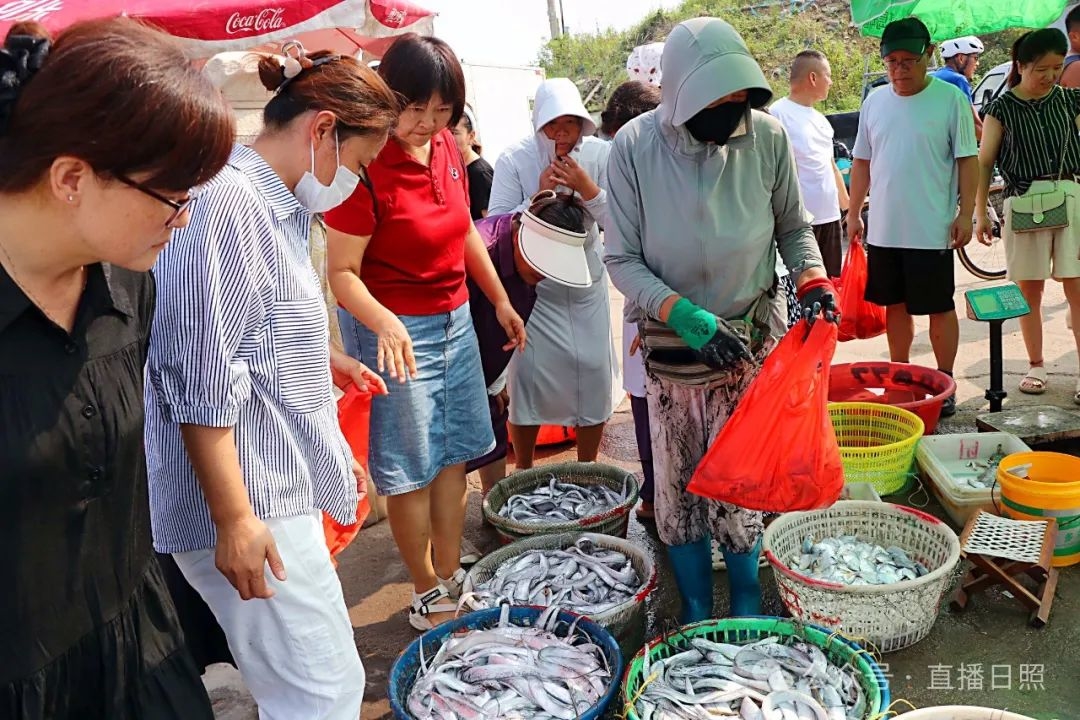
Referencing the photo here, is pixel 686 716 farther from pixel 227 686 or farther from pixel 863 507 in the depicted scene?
pixel 227 686

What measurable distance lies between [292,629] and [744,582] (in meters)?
1.86

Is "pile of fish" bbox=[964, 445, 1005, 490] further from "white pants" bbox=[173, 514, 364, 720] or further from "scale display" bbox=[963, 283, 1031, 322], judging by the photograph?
"white pants" bbox=[173, 514, 364, 720]

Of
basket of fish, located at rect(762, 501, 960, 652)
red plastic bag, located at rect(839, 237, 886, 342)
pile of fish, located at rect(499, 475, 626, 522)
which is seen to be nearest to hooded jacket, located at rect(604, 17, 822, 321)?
basket of fish, located at rect(762, 501, 960, 652)

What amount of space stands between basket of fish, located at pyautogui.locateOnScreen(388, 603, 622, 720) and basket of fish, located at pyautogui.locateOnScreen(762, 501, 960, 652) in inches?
29.9

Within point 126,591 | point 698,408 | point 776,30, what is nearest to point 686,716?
point 698,408

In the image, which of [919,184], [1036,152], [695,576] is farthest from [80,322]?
[1036,152]

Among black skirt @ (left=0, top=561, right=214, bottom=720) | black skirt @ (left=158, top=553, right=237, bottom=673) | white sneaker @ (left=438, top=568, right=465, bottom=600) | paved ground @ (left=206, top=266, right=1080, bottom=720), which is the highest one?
black skirt @ (left=0, top=561, right=214, bottom=720)

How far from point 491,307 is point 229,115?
7.91 ft

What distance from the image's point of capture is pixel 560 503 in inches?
156

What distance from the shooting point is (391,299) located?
3119mm

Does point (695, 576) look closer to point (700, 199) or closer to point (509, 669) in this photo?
point (509, 669)

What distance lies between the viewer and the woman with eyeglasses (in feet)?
5.65

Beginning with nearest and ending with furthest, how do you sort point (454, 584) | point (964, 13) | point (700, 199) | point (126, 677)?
1. point (126, 677)
2. point (700, 199)
3. point (454, 584)
4. point (964, 13)

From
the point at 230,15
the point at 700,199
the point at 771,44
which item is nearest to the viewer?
the point at 700,199
